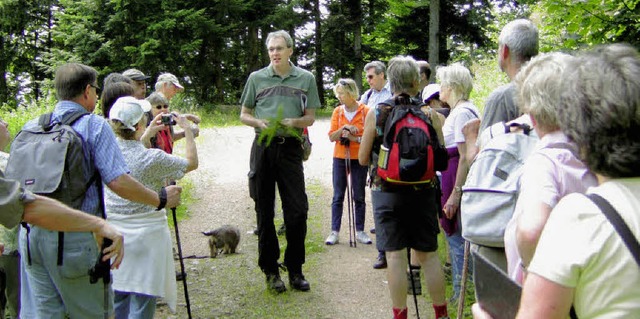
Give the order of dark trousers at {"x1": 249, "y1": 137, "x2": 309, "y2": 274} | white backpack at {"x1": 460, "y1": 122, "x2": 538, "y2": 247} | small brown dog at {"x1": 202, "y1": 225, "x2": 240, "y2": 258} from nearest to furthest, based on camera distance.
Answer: white backpack at {"x1": 460, "y1": 122, "x2": 538, "y2": 247} → dark trousers at {"x1": 249, "y1": 137, "x2": 309, "y2": 274} → small brown dog at {"x1": 202, "y1": 225, "x2": 240, "y2": 258}

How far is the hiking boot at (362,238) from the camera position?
25.2ft

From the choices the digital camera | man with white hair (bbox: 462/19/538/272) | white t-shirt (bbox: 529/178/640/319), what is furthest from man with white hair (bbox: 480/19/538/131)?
the digital camera

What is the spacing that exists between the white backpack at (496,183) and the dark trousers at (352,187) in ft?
15.0

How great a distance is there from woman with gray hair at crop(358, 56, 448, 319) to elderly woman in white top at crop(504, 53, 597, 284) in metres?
2.08

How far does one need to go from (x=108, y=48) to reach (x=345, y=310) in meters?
21.8

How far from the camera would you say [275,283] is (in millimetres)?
5945

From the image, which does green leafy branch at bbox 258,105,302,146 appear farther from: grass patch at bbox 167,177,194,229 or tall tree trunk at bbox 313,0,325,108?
tall tree trunk at bbox 313,0,325,108

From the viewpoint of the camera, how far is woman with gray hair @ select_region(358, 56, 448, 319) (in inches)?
177

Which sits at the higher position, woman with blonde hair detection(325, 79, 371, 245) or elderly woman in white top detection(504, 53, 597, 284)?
elderly woman in white top detection(504, 53, 597, 284)

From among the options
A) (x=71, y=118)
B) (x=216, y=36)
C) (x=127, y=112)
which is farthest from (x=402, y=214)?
(x=216, y=36)

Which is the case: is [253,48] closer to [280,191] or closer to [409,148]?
[280,191]

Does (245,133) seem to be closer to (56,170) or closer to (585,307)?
(56,170)

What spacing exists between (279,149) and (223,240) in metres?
2.04

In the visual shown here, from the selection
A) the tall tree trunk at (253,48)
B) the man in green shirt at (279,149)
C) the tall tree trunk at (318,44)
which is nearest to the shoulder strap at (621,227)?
the man in green shirt at (279,149)
